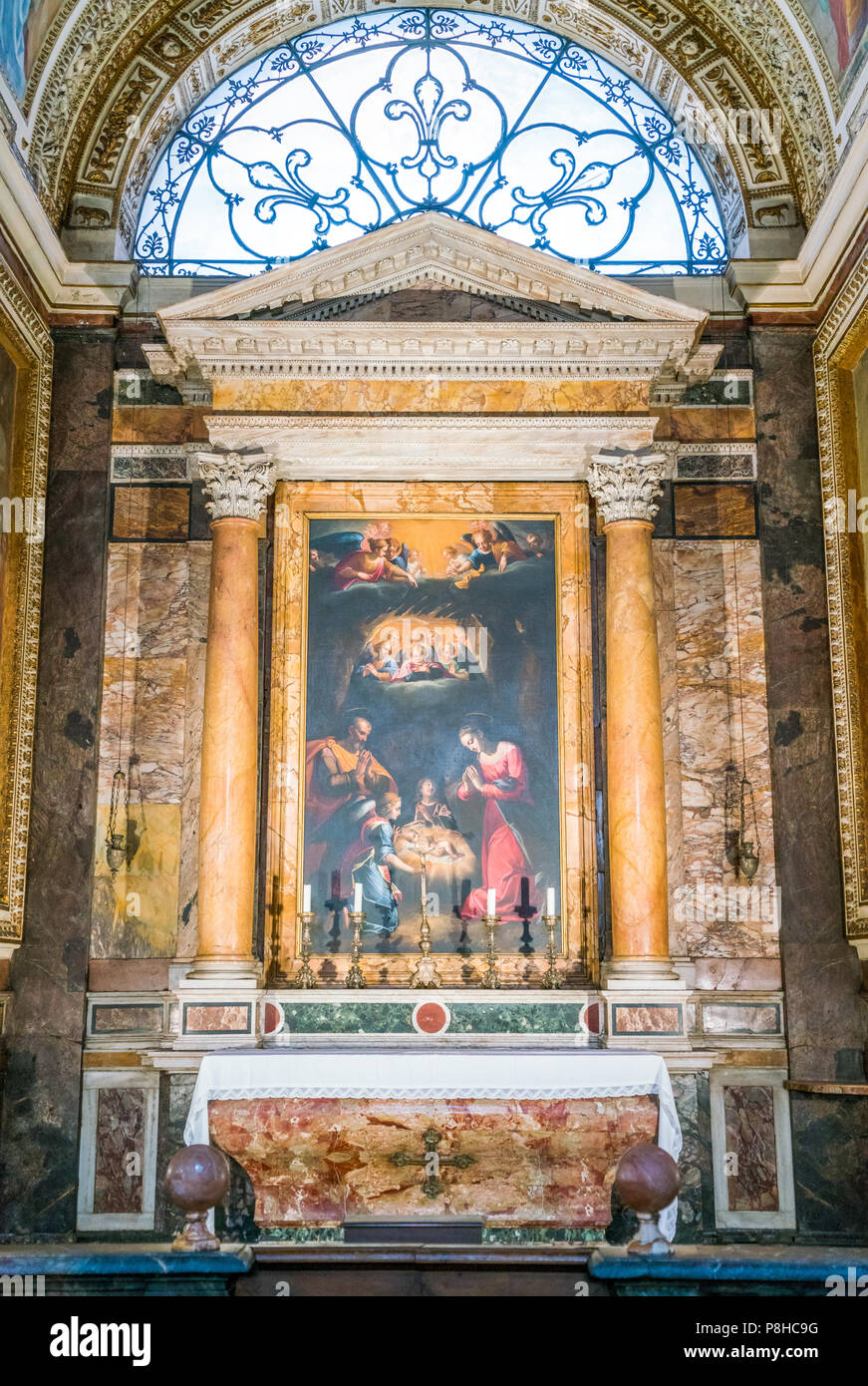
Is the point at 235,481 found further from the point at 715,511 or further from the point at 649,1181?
the point at 649,1181

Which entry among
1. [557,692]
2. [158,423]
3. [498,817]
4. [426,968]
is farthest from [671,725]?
[158,423]

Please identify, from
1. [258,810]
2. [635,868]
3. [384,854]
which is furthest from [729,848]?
[258,810]

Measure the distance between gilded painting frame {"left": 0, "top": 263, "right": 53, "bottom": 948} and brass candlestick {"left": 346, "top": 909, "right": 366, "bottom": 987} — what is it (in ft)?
7.56

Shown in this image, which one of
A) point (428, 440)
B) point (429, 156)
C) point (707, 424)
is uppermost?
point (429, 156)

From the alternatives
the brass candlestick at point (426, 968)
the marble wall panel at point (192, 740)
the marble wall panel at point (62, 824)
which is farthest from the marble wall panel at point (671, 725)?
the marble wall panel at point (62, 824)

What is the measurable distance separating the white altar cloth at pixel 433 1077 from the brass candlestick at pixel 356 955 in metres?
1.03

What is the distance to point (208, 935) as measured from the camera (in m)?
9.78

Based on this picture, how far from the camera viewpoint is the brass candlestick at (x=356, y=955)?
32.5 ft

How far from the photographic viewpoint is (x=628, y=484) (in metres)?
10.4

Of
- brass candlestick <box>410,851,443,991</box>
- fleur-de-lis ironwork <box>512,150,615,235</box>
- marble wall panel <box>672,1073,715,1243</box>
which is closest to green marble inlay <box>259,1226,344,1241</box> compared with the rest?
brass candlestick <box>410,851,443,991</box>

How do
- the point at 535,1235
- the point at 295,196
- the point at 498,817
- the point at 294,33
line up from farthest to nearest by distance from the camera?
the point at 294,33
the point at 295,196
the point at 498,817
the point at 535,1235

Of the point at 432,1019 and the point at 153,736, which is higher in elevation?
the point at 153,736


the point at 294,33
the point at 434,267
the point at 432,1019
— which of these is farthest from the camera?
the point at 294,33

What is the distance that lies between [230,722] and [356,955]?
6.02ft
